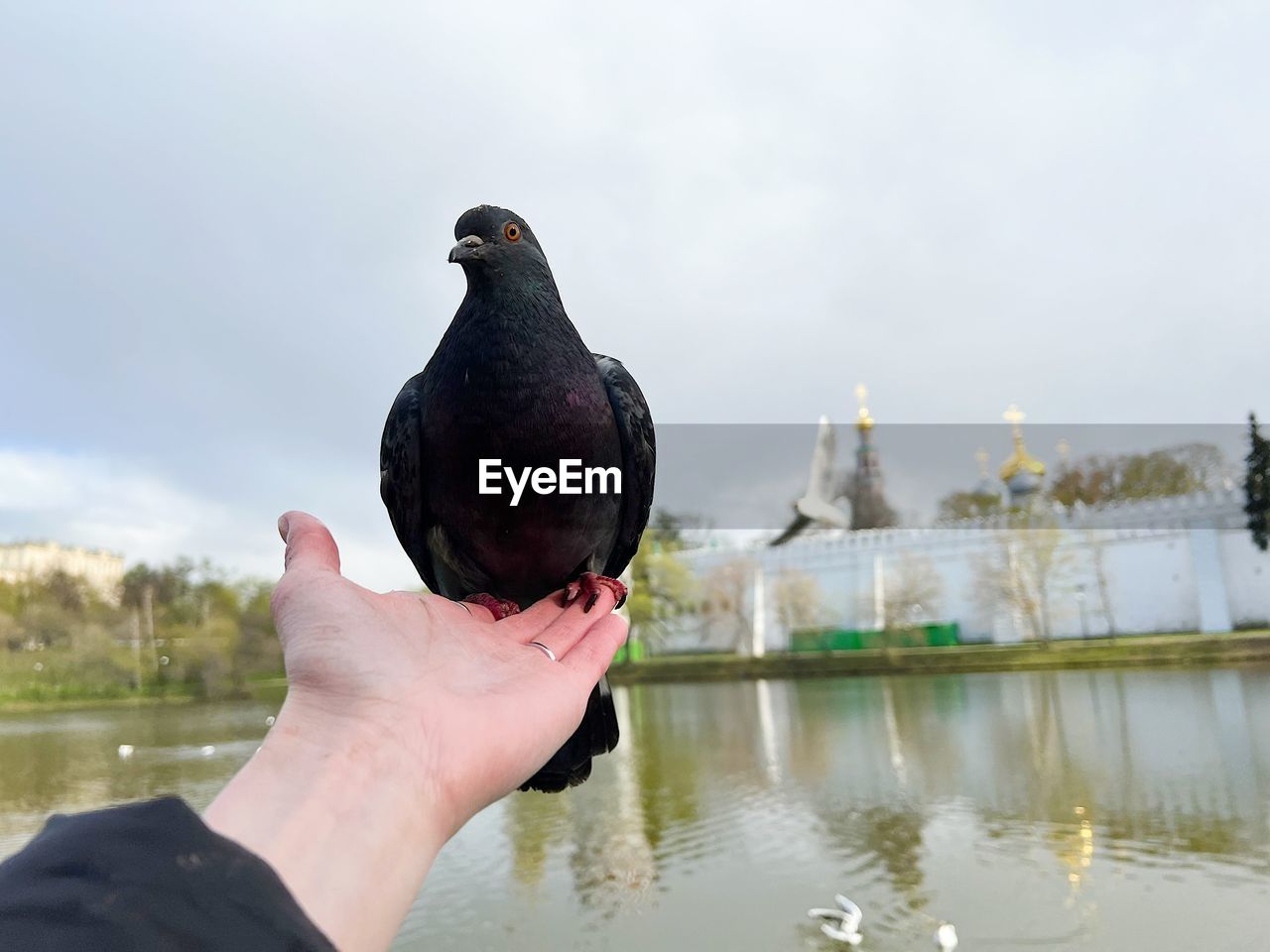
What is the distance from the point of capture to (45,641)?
40.0 metres

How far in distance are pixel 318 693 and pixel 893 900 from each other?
44.3 ft

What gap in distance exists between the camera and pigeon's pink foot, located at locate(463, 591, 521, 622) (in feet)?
9.17

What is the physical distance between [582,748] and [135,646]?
43.9m

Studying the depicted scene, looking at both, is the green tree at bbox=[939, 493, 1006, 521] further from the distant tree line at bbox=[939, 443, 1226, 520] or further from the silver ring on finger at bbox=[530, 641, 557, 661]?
the silver ring on finger at bbox=[530, 641, 557, 661]

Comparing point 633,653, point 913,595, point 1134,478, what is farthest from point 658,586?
point 1134,478

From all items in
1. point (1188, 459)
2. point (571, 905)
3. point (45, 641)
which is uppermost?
point (1188, 459)

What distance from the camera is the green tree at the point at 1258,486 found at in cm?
3503

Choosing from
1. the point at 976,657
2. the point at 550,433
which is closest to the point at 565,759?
the point at 550,433

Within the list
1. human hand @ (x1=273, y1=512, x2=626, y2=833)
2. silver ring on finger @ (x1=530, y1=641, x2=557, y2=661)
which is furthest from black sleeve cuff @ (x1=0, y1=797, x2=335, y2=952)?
silver ring on finger @ (x1=530, y1=641, x2=557, y2=661)

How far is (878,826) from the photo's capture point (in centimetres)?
1664

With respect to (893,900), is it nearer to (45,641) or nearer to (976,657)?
(976,657)

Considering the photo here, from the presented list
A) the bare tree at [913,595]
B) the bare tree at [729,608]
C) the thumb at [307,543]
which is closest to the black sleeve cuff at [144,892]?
the thumb at [307,543]

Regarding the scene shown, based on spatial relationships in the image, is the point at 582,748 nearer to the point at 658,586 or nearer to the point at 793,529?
the point at 658,586

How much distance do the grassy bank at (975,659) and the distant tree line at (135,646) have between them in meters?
17.3
